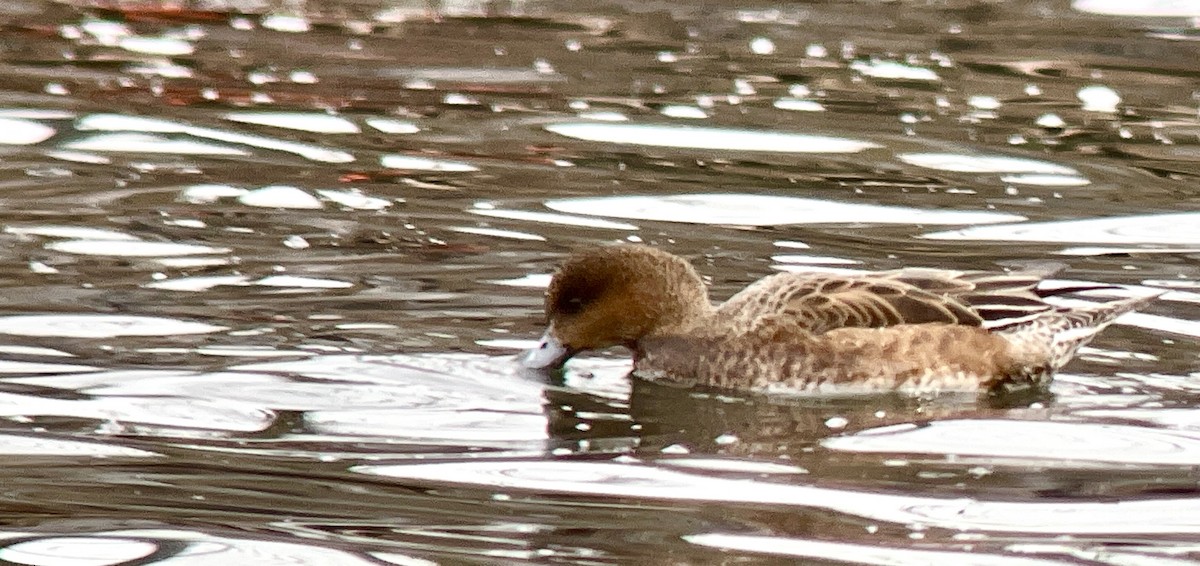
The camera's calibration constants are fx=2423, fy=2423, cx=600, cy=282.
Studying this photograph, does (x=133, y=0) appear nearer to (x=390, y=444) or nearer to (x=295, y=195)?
(x=295, y=195)

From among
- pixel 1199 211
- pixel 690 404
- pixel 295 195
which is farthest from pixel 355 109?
pixel 690 404

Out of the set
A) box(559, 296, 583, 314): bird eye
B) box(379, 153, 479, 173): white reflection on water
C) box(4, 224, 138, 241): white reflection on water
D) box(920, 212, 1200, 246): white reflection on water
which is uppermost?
box(379, 153, 479, 173): white reflection on water

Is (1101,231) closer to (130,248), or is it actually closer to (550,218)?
(550,218)

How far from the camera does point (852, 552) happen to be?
5562 mm

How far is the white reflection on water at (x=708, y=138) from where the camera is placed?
12.0 m

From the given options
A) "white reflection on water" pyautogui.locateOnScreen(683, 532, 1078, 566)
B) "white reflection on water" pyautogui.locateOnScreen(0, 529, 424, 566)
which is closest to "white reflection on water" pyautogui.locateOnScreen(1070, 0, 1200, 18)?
"white reflection on water" pyautogui.locateOnScreen(683, 532, 1078, 566)

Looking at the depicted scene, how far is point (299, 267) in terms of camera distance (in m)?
9.15

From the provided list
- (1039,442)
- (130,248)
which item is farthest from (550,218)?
(1039,442)

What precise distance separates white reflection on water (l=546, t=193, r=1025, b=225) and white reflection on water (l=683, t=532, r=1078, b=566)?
4676mm

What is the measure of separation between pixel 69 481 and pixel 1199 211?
604cm

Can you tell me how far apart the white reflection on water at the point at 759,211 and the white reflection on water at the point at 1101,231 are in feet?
0.64

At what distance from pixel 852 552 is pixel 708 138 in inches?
265

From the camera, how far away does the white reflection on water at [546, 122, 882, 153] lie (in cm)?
1197

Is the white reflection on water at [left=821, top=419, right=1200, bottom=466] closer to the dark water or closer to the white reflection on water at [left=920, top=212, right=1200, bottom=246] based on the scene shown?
the dark water
